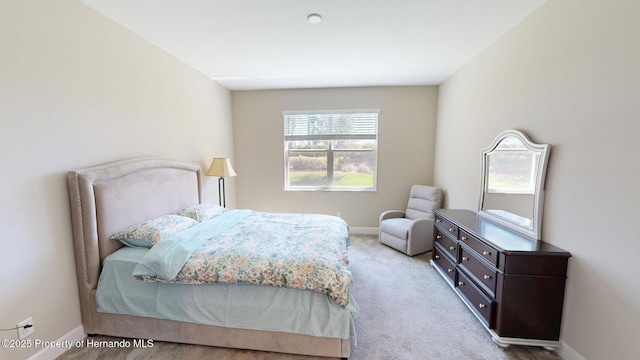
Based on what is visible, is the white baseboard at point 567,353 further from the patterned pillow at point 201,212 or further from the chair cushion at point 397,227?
the patterned pillow at point 201,212

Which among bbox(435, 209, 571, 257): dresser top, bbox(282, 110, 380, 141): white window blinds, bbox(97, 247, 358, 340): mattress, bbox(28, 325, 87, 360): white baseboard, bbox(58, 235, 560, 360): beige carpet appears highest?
bbox(282, 110, 380, 141): white window blinds

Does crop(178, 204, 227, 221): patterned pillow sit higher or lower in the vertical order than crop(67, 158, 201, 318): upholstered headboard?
lower

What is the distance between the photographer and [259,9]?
1.98 meters

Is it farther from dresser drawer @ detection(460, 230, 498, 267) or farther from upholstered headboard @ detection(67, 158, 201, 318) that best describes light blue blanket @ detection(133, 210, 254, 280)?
dresser drawer @ detection(460, 230, 498, 267)

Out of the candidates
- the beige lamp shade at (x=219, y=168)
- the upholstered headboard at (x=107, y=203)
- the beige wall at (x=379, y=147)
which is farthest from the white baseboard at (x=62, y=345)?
the beige wall at (x=379, y=147)

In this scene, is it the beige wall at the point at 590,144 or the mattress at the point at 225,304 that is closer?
the beige wall at the point at 590,144

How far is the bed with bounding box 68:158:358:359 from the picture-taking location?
1.69m

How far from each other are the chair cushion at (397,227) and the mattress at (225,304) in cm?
198

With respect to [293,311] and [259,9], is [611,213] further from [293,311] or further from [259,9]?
[259,9]

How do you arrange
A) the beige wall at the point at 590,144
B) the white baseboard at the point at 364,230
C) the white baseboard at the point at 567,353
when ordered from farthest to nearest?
the white baseboard at the point at 364,230, the white baseboard at the point at 567,353, the beige wall at the point at 590,144

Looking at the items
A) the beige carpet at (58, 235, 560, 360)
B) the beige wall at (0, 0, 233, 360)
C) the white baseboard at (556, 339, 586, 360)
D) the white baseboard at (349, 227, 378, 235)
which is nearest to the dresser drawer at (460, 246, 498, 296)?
the beige carpet at (58, 235, 560, 360)

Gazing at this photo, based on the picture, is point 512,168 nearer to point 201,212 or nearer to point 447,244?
point 447,244

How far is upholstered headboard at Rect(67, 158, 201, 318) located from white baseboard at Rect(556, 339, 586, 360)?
11.5 feet

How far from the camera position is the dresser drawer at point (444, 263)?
2.56 metres
